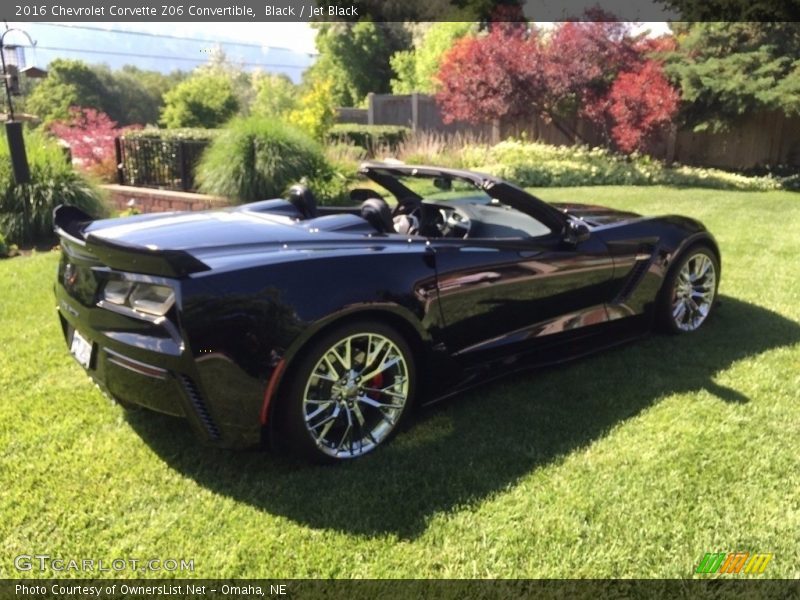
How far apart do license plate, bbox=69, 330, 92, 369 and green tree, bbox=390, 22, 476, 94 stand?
21163mm

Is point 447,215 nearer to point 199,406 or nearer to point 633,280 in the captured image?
point 633,280

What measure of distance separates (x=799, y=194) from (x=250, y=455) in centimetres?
A: 1361

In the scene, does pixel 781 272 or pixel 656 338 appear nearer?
pixel 656 338

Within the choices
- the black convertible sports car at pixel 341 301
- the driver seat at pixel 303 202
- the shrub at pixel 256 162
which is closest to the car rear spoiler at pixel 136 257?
the black convertible sports car at pixel 341 301

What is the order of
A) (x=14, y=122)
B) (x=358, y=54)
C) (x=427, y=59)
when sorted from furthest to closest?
1. (x=358, y=54)
2. (x=427, y=59)
3. (x=14, y=122)

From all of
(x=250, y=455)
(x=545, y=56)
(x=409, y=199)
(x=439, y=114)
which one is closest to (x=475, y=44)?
(x=545, y=56)

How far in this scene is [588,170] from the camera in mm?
13945

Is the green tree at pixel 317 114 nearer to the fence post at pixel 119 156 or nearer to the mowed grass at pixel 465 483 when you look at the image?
the fence post at pixel 119 156

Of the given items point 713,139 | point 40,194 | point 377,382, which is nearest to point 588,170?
point 713,139

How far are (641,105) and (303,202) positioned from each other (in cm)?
1253

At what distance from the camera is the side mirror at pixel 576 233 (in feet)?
11.9

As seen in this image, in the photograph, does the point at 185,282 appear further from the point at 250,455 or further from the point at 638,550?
the point at 638,550

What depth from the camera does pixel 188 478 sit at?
2758mm

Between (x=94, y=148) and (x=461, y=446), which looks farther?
(x=94, y=148)
